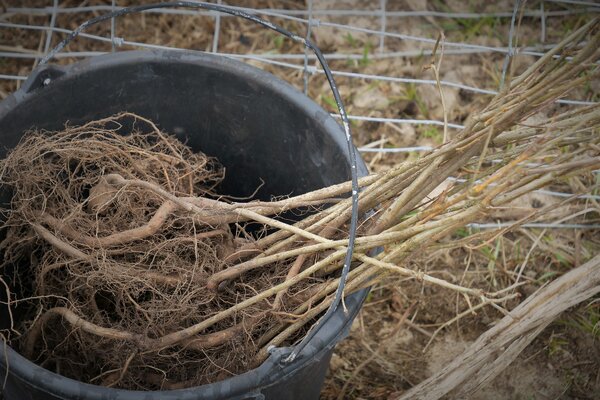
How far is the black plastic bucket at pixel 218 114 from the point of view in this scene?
139 centimetres

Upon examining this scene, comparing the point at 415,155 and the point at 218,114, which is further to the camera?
the point at 415,155

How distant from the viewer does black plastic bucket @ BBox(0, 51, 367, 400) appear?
1.39 m

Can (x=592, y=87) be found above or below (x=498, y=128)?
below

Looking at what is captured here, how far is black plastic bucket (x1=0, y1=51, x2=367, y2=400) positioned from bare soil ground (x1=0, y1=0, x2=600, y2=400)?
408 millimetres

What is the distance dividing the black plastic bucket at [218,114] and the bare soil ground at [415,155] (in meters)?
0.41

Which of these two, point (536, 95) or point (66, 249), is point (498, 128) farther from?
point (66, 249)

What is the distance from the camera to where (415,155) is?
7.05 feet

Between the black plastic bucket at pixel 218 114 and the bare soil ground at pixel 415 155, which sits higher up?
the black plastic bucket at pixel 218 114

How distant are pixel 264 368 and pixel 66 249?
0.46 metres

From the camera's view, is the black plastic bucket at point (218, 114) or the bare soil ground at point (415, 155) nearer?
the black plastic bucket at point (218, 114)

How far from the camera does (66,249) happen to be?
1322 millimetres

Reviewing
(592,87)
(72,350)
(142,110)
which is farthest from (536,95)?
(592,87)

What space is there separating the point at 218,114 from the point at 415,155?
78 centimetres

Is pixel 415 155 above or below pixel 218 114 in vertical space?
below
